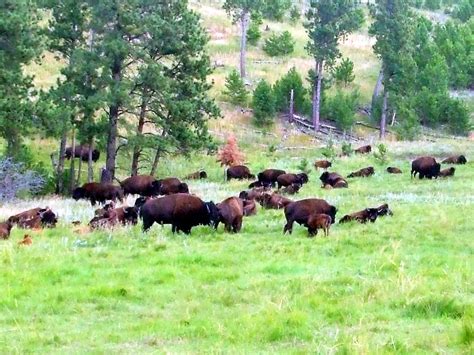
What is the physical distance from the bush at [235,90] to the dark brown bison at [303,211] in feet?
141

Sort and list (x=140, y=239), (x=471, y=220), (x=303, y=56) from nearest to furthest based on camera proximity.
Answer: (x=140, y=239)
(x=471, y=220)
(x=303, y=56)

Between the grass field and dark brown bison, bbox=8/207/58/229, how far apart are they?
0.37m

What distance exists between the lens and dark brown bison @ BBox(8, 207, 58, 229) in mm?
20047

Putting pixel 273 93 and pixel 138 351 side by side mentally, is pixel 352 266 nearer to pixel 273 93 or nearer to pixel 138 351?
pixel 138 351

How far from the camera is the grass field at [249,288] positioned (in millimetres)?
8781

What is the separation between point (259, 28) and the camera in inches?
3307

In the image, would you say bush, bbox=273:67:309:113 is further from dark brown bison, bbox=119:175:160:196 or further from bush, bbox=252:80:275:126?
dark brown bison, bbox=119:175:160:196

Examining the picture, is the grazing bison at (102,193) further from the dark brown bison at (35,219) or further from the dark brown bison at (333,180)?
the dark brown bison at (333,180)

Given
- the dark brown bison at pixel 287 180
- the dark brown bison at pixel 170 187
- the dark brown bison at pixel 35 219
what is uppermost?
the dark brown bison at pixel 35 219

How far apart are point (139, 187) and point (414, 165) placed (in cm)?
1133

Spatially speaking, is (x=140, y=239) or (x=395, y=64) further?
(x=395, y=64)

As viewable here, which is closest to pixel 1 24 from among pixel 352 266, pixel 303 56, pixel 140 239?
pixel 140 239

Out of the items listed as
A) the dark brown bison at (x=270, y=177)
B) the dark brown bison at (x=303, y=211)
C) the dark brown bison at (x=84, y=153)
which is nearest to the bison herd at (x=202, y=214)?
the dark brown bison at (x=303, y=211)

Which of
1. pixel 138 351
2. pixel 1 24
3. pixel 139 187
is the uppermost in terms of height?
pixel 1 24
